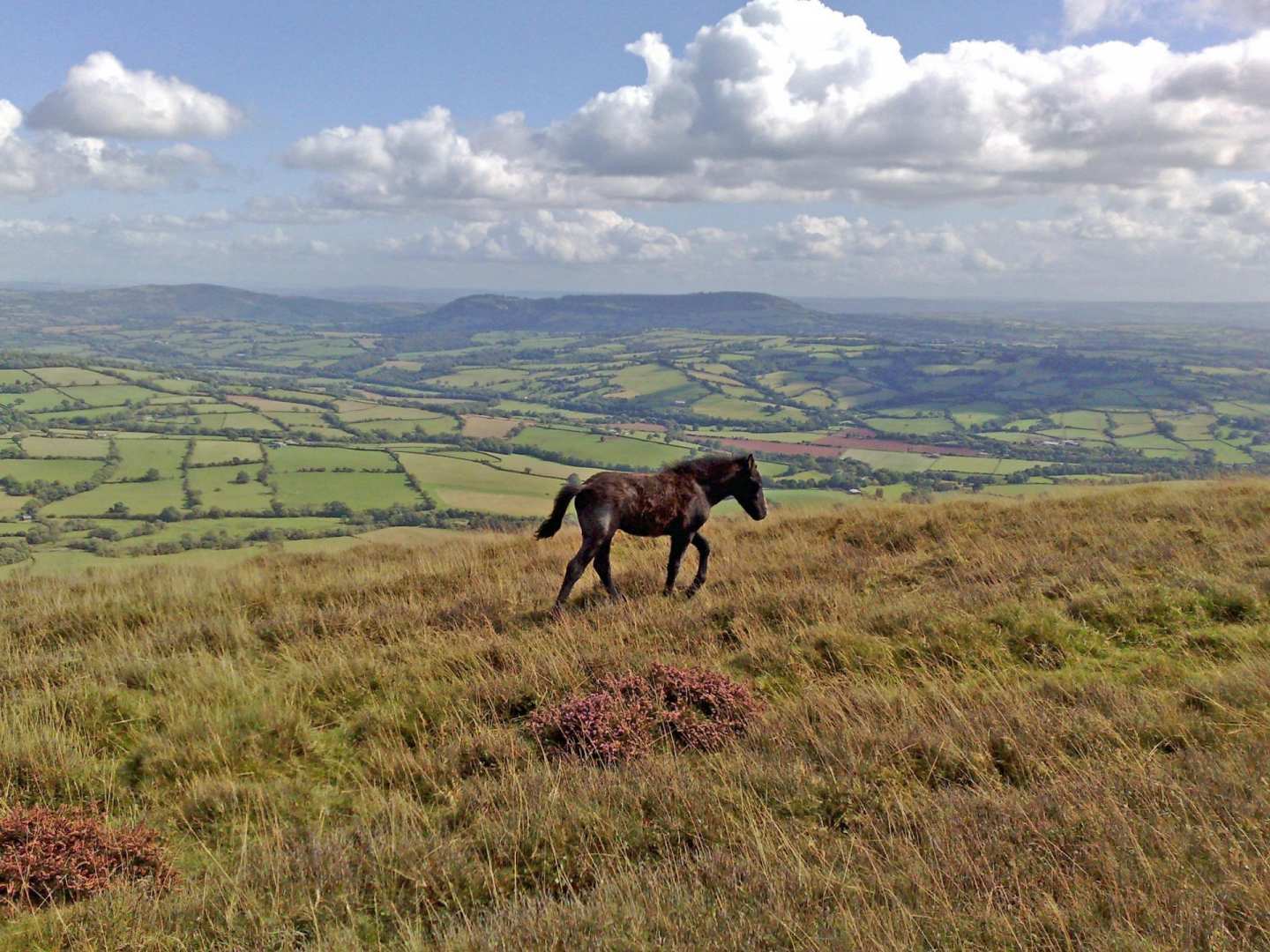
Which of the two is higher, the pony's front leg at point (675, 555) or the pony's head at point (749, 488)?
the pony's head at point (749, 488)

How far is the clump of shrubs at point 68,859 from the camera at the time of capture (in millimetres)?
3990

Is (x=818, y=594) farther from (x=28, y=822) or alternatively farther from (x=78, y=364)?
(x=78, y=364)

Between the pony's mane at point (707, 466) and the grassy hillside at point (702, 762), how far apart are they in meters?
1.58

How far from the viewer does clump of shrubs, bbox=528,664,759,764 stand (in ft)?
18.5

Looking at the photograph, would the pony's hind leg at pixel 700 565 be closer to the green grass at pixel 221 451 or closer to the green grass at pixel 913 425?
the green grass at pixel 221 451

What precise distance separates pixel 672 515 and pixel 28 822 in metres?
6.92

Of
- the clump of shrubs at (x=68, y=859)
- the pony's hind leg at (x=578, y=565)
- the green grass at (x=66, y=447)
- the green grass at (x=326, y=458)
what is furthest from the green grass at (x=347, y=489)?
the clump of shrubs at (x=68, y=859)

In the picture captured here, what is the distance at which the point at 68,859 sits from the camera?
4.15m

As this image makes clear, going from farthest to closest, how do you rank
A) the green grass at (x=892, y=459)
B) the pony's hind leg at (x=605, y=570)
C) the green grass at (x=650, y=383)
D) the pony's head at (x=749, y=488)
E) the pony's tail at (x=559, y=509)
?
the green grass at (x=650, y=383)
the green grass at (x=892, y=459)
the pony's head at (x=749, y=488)
the pony's hind leg at (x=605, y=570)
the pony's tail at (x=559, y=509)

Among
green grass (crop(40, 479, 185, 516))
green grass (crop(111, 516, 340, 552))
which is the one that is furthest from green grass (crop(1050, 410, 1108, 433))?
green grass (crop(40, 479, 185, 516))

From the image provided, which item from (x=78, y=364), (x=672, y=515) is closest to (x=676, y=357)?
(x=78, y=364)

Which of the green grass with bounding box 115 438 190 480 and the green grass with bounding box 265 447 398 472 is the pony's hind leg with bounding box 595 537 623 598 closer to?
the green grass with bounding box 265 447 398 472

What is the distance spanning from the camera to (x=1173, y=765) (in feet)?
14.8

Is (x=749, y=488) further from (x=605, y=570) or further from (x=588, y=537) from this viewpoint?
(x=588, y=537)
